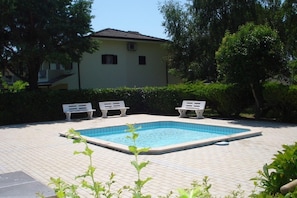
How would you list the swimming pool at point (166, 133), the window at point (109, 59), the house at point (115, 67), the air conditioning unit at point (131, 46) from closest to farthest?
the swimming pool at point (166, 133) < the house at point (115, 67) < the window at point (109, 59) < the air conditioning unit at point (131, 46)

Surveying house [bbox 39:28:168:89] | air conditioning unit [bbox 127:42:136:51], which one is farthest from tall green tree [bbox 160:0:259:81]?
air conditioning unit [bbox 127:42:136:51]

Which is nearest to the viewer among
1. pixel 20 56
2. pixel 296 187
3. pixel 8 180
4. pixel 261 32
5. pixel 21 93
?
pixel 296 187

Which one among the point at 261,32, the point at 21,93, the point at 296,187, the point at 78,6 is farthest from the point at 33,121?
the point at 296,187

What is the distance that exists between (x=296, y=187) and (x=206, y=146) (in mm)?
7546

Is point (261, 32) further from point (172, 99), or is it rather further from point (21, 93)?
point (21, 93)

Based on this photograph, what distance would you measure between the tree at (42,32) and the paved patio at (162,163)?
8759 millimetres

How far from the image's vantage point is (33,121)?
59.8 feet

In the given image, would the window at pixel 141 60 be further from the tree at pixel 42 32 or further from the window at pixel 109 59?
the tree at pixel 42 32

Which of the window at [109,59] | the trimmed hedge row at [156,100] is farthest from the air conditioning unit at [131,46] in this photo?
the trimmed hedge row at [156,100]

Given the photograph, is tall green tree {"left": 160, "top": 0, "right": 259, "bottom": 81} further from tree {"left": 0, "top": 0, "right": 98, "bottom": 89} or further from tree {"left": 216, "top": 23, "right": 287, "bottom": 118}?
tree {"left": 216, "top": 23, "right": 287, "bottom": 118}

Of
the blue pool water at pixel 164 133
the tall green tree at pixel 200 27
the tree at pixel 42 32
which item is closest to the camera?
the blue pool water at pixel 164 133

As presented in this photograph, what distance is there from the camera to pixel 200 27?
27.1 metres

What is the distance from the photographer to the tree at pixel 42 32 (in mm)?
18469

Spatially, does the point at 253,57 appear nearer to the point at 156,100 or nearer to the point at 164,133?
the point at 164,133
